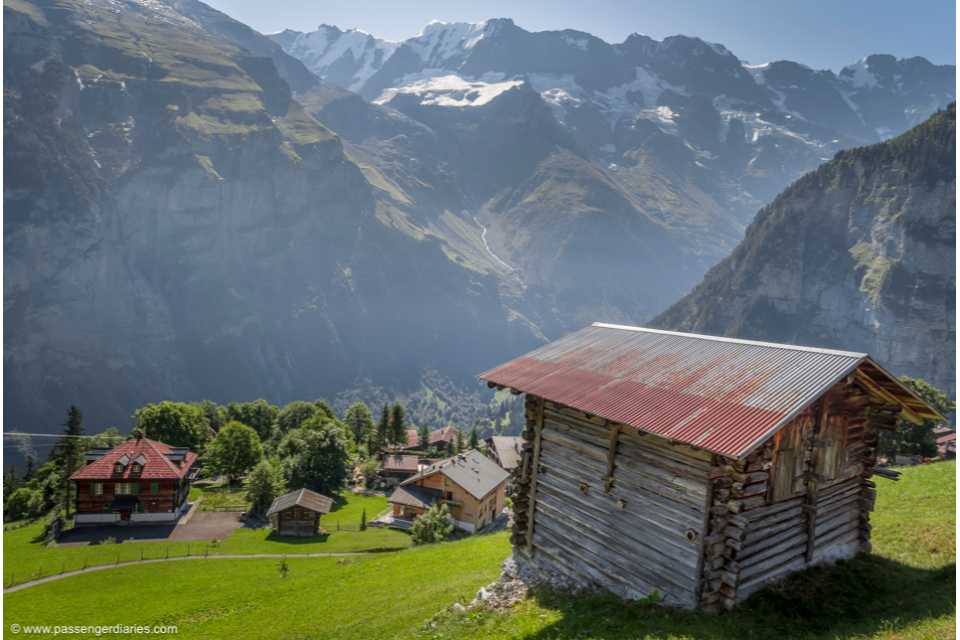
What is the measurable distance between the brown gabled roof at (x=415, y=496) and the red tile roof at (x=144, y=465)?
2488 cm

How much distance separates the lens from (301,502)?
196 feet

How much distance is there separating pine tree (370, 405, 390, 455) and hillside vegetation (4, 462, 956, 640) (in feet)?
211

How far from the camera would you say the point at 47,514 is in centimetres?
6981

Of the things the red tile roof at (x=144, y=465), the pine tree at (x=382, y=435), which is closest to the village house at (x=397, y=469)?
the pine tree at (x=382, y=435)

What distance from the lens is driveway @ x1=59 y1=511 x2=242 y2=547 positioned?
56.1 m

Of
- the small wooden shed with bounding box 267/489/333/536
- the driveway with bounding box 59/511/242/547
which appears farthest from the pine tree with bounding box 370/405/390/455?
the small wooden shed with bounding box 267/489/333/536

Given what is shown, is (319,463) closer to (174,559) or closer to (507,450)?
(174,559)

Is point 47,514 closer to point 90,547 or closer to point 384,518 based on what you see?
point 90,547

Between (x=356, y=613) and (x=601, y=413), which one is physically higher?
(x=601, y=413)

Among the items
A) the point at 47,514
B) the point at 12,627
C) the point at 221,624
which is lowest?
the point at 47,514

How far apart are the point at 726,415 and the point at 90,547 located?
198 feet

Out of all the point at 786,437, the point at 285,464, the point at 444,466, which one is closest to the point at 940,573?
the point at 786,437

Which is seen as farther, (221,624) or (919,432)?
(919,432)

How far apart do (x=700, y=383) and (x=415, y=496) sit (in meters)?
54.3
